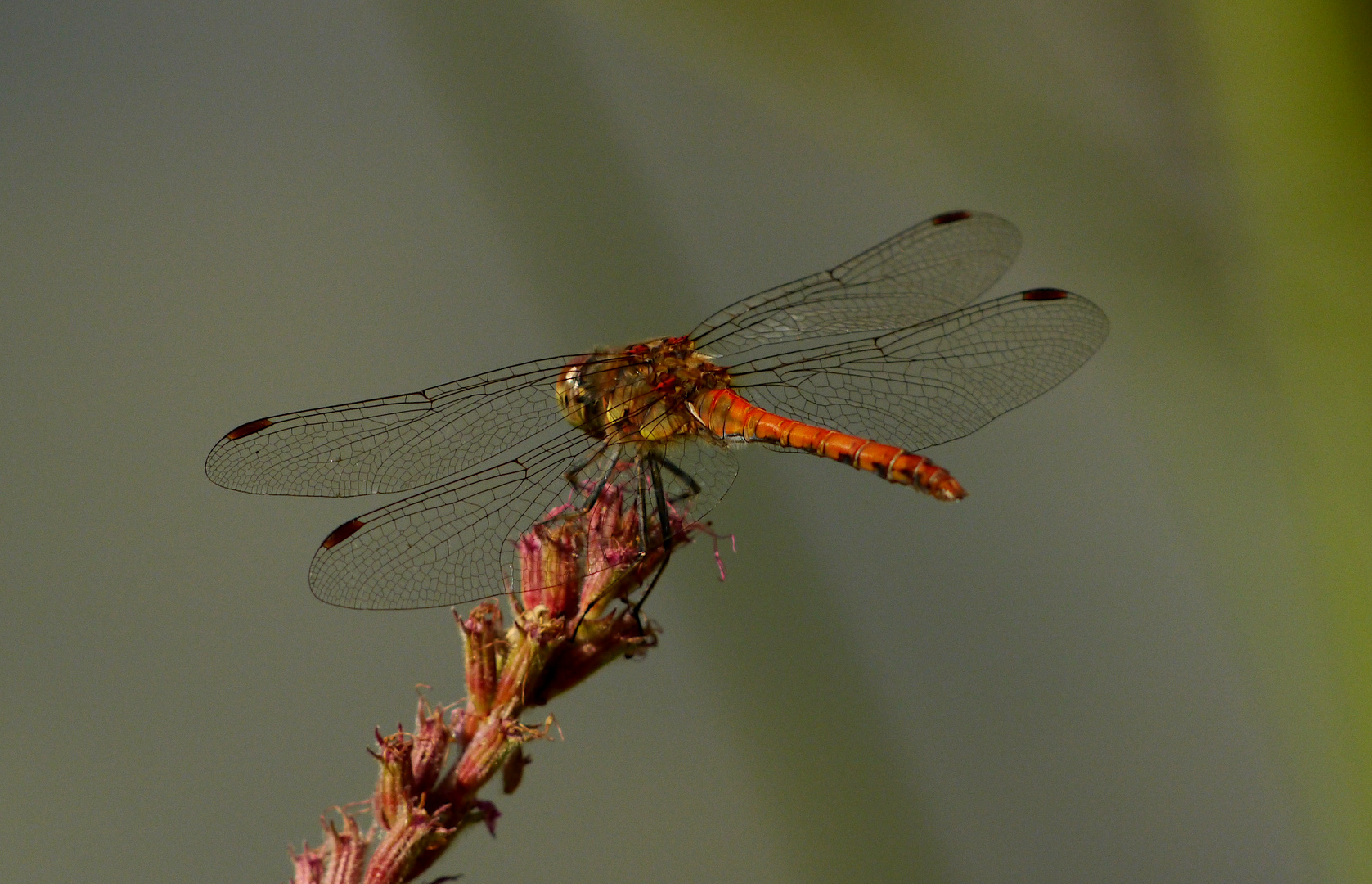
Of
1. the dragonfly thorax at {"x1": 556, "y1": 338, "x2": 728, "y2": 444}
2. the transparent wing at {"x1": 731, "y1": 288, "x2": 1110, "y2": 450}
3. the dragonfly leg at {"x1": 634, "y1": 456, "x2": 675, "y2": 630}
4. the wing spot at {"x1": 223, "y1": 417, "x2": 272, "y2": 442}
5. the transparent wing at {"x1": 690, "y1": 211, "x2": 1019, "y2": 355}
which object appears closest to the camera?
the dragonfly leg at {"x1": 634, "y1": 456, "x2": 675, "y2": 630}

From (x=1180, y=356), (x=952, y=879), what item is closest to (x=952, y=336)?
(x=1180, y=356)

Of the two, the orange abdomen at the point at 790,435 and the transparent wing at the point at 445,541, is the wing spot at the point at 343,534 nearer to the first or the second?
the transparent wing at the point at 445,541

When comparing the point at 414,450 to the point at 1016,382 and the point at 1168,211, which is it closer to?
the point at 1016,382

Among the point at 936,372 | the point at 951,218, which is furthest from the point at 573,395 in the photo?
the point at 951,218

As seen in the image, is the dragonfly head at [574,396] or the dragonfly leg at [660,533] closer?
the dragonfly leg at [660,533]

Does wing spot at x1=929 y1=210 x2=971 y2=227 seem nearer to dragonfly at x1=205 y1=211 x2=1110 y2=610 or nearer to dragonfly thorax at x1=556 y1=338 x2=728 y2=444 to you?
dragonfly at x1=205 y1=211 x2=1110 y2=610

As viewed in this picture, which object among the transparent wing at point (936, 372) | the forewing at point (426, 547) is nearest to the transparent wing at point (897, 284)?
the transparent wing at point (936, 372)

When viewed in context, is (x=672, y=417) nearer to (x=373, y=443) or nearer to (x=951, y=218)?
(x=373, y=443)

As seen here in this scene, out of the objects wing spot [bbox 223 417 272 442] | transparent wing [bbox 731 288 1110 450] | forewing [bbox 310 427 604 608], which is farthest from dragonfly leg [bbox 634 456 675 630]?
wing spot [bbox 223 417 272 442]
